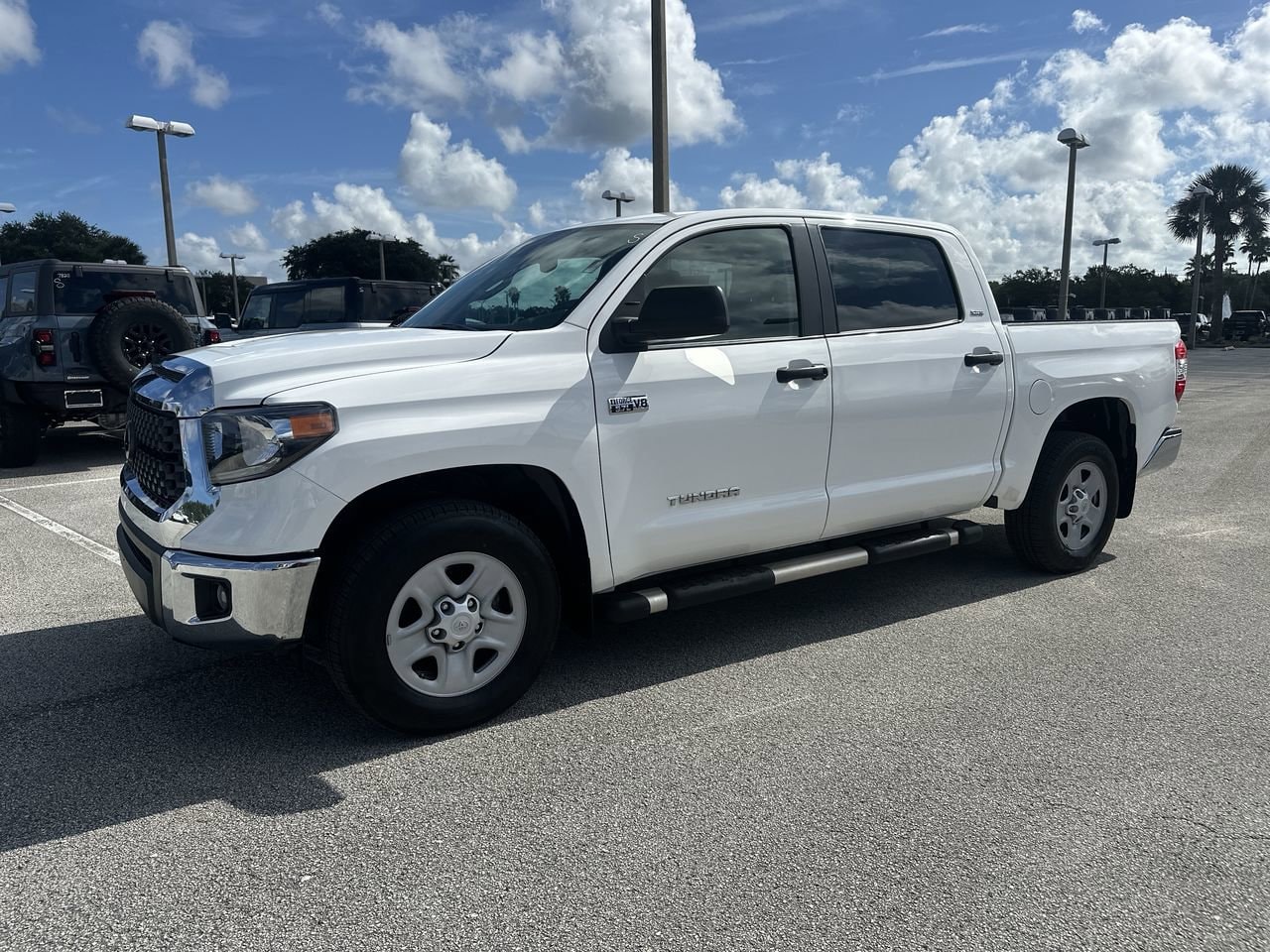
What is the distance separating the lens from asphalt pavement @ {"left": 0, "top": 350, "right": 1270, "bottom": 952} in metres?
2.46

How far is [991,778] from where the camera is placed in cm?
316

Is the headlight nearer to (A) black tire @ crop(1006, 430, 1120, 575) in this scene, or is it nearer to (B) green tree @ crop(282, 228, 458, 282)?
(A) black tire @ crop(1006, 430, 1120, 575)

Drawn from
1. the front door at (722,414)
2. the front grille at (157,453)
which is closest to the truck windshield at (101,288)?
the front grille at (157,453)

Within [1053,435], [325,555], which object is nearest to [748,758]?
[325,555]

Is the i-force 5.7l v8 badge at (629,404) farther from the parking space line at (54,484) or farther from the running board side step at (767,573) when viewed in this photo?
the parking space line at (54,484)

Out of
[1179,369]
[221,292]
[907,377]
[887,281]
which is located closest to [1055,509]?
[1179,369]

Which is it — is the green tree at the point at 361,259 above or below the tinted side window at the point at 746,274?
above

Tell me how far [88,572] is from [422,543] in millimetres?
3412

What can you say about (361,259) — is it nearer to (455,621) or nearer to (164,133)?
(164,133)

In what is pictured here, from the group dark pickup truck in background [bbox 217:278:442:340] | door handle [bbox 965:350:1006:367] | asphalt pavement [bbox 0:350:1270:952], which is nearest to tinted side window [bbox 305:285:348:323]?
dark pickup truck in background [bbox 217:278:442:340]

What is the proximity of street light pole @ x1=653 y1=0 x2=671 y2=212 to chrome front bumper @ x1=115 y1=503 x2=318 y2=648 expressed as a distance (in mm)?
9263

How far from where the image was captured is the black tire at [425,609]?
3.22 metres

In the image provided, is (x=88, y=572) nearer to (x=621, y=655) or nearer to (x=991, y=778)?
(x=621, y=655)

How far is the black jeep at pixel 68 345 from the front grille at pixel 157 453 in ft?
20.7
